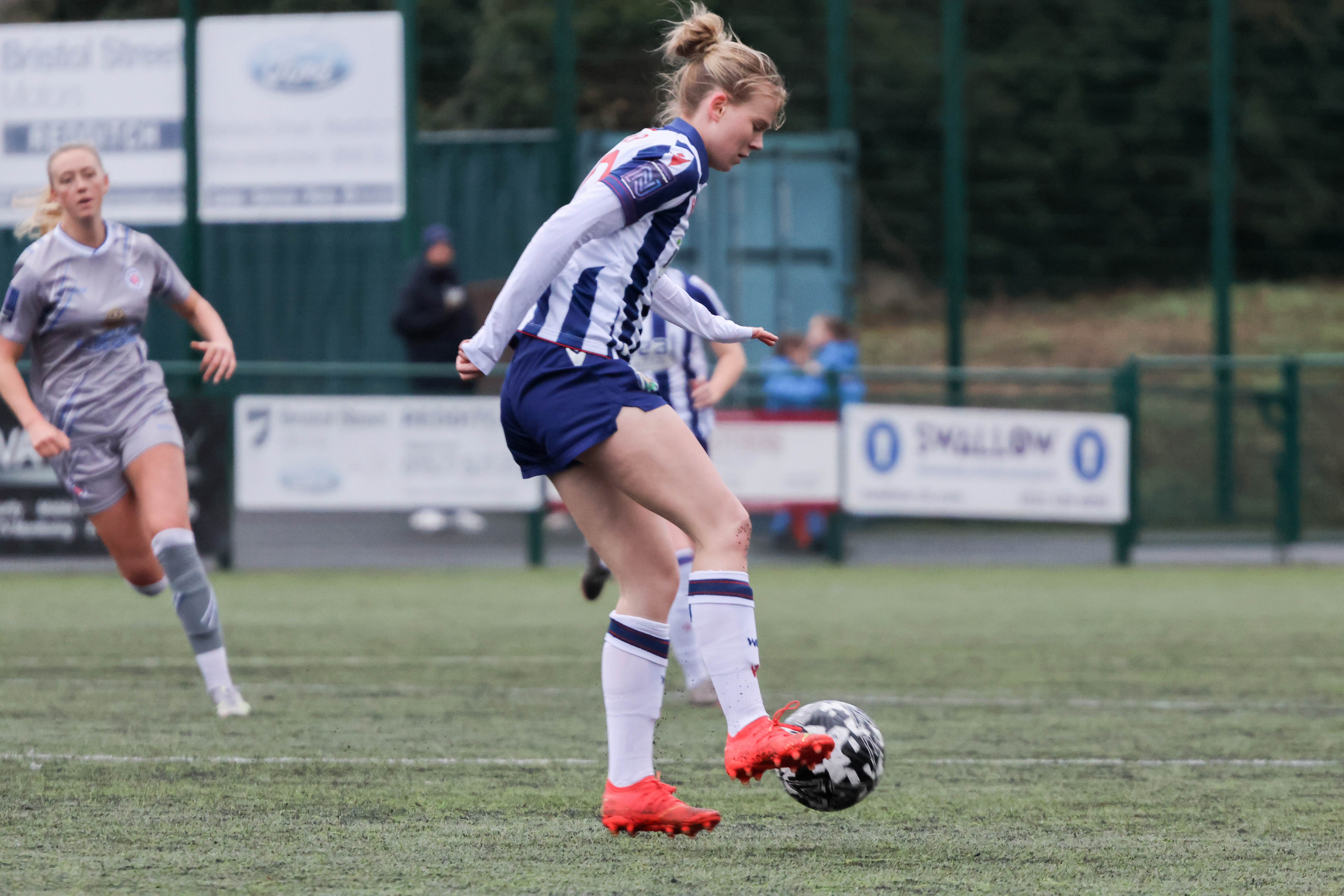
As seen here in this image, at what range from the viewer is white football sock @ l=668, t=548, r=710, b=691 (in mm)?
7168

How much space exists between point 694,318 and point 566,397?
0.71 metres

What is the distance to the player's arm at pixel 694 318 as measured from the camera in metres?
4.78

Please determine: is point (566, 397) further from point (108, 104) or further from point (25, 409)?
point (108, 104)

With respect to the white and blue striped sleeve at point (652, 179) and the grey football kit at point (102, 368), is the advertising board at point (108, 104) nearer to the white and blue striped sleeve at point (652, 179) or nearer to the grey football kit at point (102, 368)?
the grey football kit at point (102, 368)

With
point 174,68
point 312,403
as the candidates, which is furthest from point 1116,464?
point 174,68

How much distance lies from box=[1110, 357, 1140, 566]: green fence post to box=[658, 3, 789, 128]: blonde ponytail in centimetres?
1034

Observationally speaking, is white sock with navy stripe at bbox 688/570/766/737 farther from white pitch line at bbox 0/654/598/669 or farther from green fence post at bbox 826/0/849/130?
green fence post at bbox 826/0/849/130

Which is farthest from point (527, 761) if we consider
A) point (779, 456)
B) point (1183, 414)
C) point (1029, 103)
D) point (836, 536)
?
point (1029, 103)

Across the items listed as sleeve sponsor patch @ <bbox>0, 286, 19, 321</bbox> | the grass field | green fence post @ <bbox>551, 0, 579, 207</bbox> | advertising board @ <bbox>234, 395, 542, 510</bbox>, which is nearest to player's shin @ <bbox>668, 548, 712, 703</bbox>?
the grass field

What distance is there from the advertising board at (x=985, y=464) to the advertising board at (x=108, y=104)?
6845mm

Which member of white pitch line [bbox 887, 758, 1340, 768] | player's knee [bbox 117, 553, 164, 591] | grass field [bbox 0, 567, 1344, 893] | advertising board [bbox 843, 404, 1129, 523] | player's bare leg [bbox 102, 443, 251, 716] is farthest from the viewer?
advertising board [bbox 843, 404, 1129, 523]

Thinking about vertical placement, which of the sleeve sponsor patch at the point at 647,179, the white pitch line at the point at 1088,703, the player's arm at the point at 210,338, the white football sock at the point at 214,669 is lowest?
the white pitch line at the point at 1088,703

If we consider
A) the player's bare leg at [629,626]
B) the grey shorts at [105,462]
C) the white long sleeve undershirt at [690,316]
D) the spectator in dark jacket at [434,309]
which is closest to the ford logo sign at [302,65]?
the spectator in dark jacket at [434,309]

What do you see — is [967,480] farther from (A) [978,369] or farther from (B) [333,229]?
(B) [333,229]
